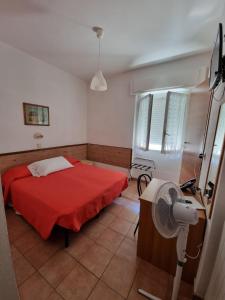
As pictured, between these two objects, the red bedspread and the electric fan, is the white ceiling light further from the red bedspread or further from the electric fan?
the electric fan

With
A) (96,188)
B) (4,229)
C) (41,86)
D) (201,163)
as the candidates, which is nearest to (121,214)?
(96,188)

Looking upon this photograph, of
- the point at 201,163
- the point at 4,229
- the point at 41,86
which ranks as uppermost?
the point at 41,86

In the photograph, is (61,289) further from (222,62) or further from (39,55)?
(39,55)

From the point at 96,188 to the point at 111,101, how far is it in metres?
2.40

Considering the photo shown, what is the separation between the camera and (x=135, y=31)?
1856 mm

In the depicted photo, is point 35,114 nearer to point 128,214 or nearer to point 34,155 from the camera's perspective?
point 34,155

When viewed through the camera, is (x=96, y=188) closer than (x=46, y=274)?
Answer: No

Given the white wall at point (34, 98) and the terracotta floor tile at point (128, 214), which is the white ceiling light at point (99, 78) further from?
the terracotta floor tile at point (128, 214)

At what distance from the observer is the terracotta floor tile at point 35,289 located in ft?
3.69

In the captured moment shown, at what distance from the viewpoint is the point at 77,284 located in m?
1.23

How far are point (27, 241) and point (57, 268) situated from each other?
0.57 metres

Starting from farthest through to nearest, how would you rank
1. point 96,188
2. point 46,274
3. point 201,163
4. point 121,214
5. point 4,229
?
1. point 121,214
2. point 96,188
3. point 201,163
4. point 46,274
5. point 4,229

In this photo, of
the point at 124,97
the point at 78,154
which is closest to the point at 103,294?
the point at 78,154

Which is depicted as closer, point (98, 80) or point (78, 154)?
point (98, 80)
